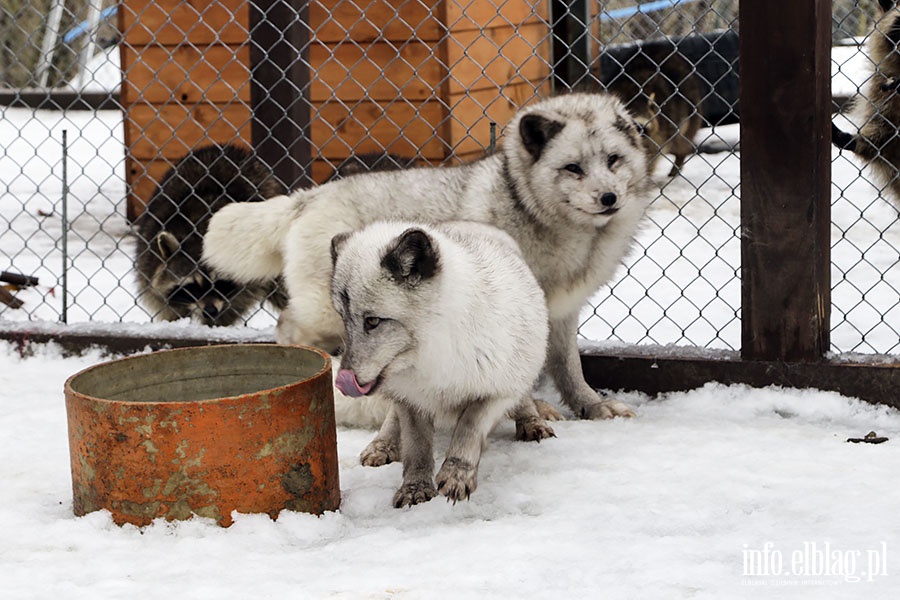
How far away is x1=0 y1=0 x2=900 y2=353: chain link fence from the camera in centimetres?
455

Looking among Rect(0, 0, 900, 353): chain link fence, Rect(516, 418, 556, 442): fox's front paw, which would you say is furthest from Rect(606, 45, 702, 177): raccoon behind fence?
Rect(516, 418, 556, 442): fox's front paw

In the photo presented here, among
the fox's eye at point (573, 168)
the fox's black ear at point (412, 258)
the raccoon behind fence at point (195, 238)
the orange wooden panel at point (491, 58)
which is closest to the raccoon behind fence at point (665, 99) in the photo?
the orange wooden panel at point (491, 58)

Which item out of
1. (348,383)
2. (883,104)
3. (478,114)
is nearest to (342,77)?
(478,114)

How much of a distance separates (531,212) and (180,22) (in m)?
3.95

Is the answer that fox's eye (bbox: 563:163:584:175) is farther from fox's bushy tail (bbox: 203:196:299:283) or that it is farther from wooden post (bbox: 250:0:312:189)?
wooden post (bbox: 250:0:312:189)

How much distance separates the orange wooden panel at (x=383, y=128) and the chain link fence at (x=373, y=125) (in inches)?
0.5

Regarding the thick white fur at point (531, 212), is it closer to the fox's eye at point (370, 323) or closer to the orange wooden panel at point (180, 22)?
the fox's eye at point (370, 323)

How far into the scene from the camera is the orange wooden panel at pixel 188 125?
264 inches

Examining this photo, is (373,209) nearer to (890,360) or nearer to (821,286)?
(821,286)

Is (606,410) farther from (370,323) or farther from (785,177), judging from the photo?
(370,323)

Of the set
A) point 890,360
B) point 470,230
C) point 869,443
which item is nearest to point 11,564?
point 470,230

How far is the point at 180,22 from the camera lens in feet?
21.7

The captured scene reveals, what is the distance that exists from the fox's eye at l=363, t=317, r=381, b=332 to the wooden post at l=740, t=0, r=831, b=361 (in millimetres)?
1463

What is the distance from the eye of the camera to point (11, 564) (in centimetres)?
241
